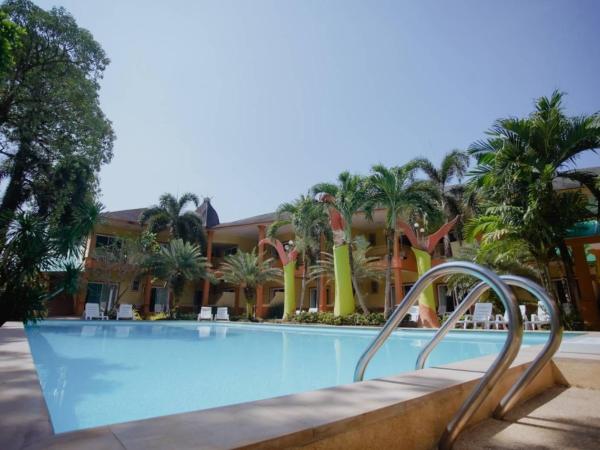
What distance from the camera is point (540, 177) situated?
1228cm

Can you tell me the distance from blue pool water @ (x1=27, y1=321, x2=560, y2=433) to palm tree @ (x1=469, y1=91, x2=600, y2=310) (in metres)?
3.40

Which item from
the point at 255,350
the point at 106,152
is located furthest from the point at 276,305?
the point at 255,350

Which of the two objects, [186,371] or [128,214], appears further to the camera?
[128,214]

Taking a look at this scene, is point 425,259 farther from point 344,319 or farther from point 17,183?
point 17,183

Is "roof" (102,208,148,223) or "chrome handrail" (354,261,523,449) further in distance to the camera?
"roof" (102,208,148,223)

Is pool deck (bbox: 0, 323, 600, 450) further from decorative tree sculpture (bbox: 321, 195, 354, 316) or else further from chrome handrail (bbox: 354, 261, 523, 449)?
decorative tree sculpture (bbox: 321, 195, 354, 316)

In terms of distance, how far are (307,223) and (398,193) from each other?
5.67 m

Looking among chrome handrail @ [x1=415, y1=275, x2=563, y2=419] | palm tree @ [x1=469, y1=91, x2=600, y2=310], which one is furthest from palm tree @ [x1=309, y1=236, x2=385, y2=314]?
chrome handrail @ [x1=415, y1=275, x2=563, y2=419]

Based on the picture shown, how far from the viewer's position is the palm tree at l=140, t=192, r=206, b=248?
96.6 ft

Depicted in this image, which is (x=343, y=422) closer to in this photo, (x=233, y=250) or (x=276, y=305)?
(x=276, y=305)

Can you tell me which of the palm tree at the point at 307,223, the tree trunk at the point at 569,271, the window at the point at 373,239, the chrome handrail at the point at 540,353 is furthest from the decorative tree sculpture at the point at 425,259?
the chrome handrail at the point at 540,353

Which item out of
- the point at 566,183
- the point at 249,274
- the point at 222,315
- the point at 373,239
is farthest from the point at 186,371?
the point at 566,183

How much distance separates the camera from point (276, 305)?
95.5 ft

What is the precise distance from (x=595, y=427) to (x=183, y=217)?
29.7 m
